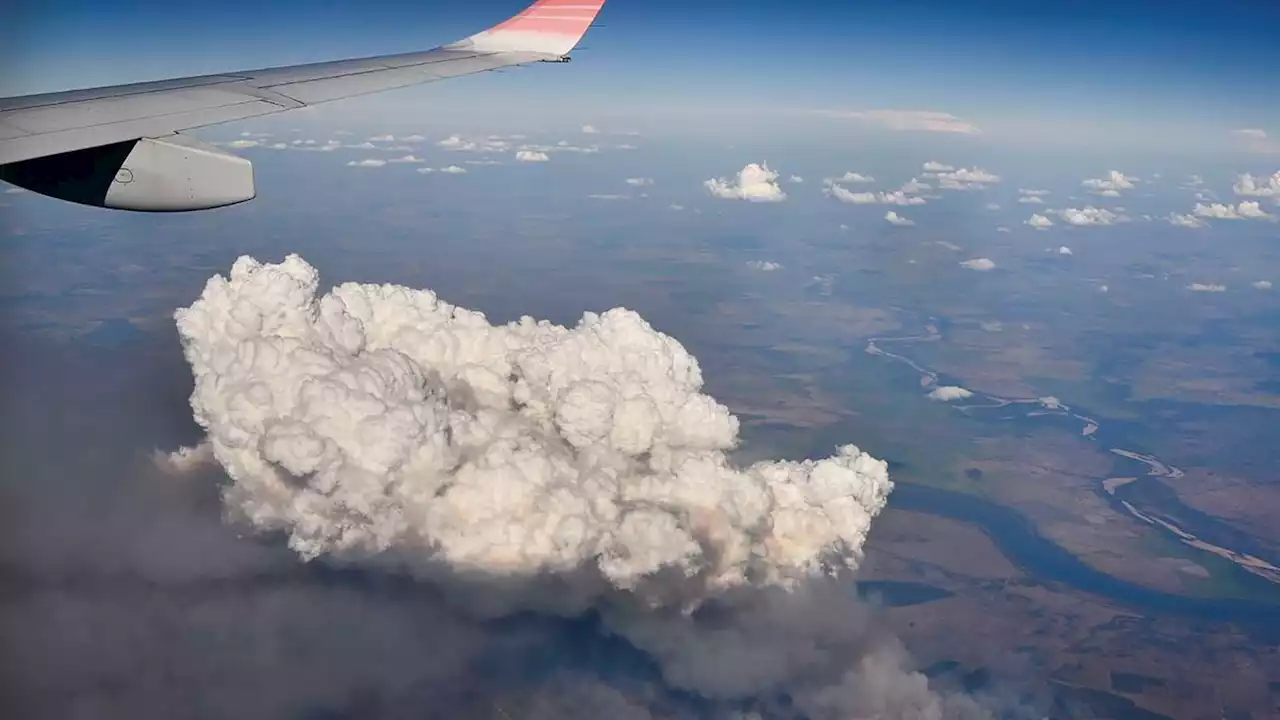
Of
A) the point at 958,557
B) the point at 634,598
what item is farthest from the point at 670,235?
the point at 634,598

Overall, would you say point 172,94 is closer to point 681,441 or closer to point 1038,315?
point 681,441

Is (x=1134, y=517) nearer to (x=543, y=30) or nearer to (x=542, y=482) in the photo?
(x=542, y=482)

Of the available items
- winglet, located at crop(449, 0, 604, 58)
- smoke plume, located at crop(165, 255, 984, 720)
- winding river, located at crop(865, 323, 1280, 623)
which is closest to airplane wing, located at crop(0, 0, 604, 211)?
winglet, located at crop(449, 0, 604, 58)

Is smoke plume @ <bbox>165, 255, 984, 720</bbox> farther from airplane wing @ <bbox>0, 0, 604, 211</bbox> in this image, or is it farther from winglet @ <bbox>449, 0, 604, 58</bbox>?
airplane wing @ <bbox>0, 0, 604, 211</bbox>

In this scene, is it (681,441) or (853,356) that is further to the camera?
(853,356)

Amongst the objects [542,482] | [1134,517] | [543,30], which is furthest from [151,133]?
[1134,517]

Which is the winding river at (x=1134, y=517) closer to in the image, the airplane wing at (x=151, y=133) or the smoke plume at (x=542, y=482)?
the smoke plume at (x=542, y=482)
